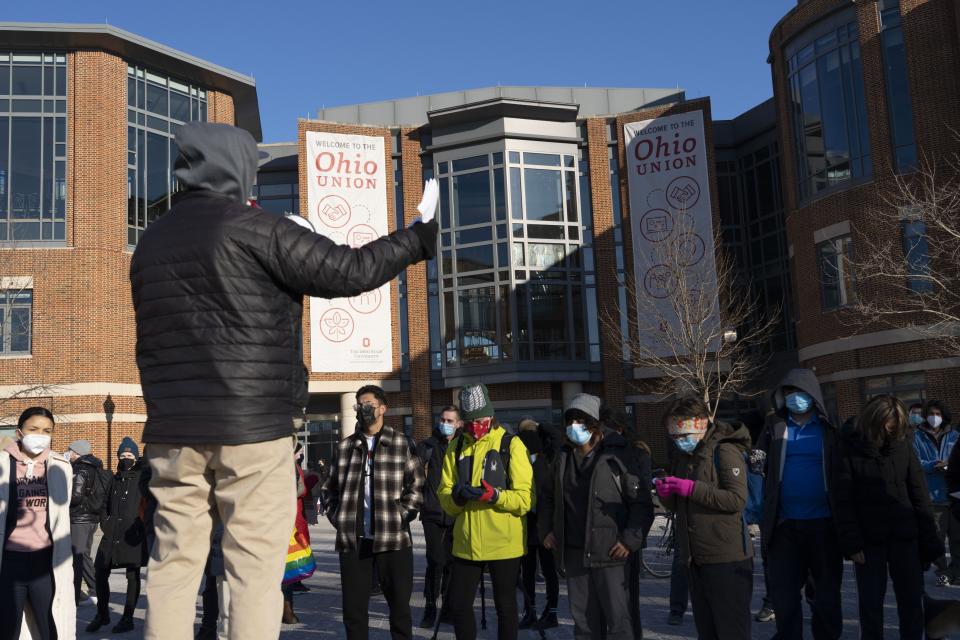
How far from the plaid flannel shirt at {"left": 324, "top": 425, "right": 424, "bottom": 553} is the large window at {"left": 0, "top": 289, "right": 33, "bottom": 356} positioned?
91.3 ft

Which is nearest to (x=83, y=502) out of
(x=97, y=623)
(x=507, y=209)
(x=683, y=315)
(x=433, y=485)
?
(x=97, y=623)

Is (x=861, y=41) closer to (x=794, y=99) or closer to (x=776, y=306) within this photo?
(x=794, y=99)

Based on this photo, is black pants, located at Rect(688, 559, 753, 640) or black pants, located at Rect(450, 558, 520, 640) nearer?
black pants, located at Rect(688, 559, 753, 640)

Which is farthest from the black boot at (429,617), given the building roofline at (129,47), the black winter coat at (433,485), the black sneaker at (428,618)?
the building roofline at (129,47)

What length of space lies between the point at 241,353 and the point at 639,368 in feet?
110

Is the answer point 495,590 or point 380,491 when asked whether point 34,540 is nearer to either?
point 380,491

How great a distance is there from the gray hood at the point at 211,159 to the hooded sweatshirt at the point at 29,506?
4.34m

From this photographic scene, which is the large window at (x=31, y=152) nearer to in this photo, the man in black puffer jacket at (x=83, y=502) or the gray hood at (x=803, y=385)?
the man in black puffer jacket at (x=83, y=502)

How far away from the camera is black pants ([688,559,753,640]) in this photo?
6.18m

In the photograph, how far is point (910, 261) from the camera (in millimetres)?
26141

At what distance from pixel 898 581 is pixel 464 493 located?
Result: 10.3 ft

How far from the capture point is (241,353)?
296 centimetres

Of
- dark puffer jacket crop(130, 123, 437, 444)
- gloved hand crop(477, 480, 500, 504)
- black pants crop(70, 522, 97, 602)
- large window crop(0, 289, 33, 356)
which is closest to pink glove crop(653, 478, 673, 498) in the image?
gloved hand crop(477, 480, 500, 504)

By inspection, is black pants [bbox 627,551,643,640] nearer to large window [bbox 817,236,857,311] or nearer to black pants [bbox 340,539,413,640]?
black pants [bbox 340,539,413,640]
